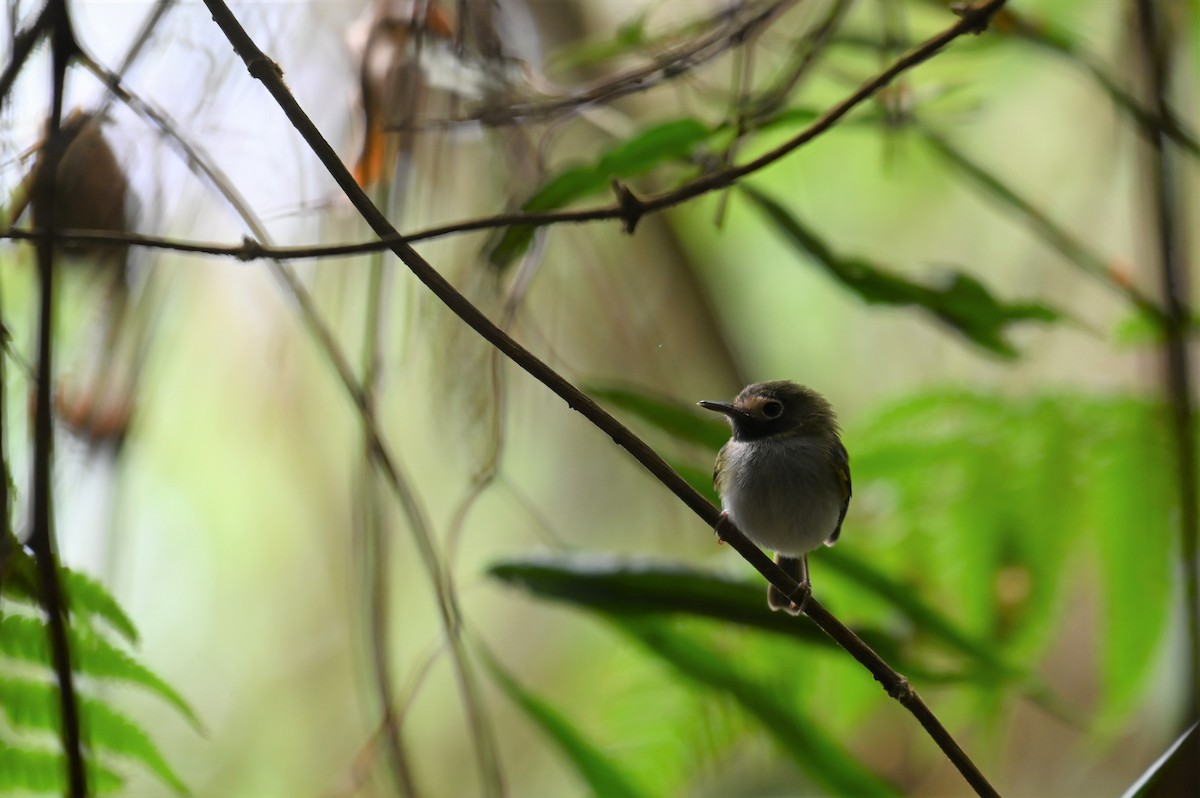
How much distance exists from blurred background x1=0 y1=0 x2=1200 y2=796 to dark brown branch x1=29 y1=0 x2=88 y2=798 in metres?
0.15

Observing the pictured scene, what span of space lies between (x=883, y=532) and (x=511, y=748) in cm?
295

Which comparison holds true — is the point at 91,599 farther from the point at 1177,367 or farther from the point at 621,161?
the point at 1177,367

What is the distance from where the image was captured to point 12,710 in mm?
1725

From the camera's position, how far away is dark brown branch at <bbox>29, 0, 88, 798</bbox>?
3.77 feet

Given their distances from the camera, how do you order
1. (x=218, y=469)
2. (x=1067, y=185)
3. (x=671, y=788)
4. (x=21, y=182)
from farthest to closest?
1. (x=1067, y=185)
2. (x=218, y=469)
3. (x=671, y=788)
4. (x=21, y=182)

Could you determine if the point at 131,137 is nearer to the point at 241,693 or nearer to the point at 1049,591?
the point at 1049,591

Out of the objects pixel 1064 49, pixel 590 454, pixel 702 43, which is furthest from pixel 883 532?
pixel 590 454

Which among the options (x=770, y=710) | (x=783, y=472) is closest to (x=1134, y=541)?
(x=783, y=472)

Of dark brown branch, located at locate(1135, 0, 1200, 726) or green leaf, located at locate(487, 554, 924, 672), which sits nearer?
dark brown branch, located at locate(1135, 0, 1200, 726)

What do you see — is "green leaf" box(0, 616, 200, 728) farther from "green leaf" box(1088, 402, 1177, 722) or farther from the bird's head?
"green leaf" box(1088, 402, 1177, 722)

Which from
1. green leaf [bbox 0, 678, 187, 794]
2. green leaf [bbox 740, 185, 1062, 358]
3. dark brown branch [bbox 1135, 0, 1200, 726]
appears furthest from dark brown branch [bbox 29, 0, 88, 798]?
dark brown branch [bbox 1135, 0, 1200, 726]

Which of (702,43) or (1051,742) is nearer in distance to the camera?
(702,43)

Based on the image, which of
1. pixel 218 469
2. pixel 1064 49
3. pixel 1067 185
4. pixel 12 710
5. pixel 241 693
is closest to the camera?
pixel 12 710

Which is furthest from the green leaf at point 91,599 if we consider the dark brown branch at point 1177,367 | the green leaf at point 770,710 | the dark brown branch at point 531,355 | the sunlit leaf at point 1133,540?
the sunlit leaf at point 1133,540
